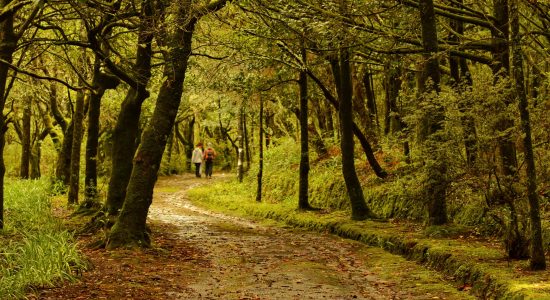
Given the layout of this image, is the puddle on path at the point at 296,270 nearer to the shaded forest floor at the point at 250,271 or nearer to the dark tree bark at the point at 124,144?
the shaded forest floor at the point at 250,271

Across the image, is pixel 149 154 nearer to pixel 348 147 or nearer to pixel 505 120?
pixel 348 147

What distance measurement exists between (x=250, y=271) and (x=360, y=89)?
12.8m

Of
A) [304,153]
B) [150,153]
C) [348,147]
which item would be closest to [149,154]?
[150,153]

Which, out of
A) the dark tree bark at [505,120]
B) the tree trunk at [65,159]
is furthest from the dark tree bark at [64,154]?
the dark tree bark at [505,120]

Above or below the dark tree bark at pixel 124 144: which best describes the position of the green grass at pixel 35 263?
below

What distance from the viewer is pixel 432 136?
33.1ft

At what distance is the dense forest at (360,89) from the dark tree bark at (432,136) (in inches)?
1.2

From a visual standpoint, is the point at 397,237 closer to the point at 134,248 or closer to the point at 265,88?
the point at 134,248

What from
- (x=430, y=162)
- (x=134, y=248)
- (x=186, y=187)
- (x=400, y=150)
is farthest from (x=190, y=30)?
(x=186, y=187)

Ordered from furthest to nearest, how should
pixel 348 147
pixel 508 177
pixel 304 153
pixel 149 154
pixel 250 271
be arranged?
pixel 304 153
pixel 348 147
pixel 149 154
pixel 250 271
pixel 508 177

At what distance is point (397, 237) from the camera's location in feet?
39.7

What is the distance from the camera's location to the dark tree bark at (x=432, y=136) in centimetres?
991

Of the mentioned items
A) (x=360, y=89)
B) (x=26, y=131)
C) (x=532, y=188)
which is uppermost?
(x=360, y=89)

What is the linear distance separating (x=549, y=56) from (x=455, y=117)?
3319 millimetres
